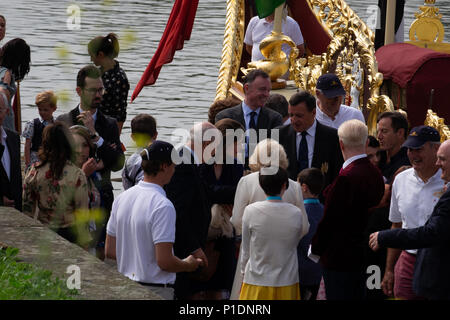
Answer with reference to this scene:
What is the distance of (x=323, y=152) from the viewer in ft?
22.8

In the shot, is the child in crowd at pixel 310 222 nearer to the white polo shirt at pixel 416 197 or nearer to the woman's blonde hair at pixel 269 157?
the woman's blonde hair at pixel 269 157

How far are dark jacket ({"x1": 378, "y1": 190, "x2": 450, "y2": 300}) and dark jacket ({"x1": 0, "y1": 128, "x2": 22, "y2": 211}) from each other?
2745mm

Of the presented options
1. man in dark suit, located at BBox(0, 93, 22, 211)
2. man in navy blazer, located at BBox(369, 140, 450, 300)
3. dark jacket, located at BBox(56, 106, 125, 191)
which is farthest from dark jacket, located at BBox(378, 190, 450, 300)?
man in dark suit, located at BBox(0, 93, 22, 211)

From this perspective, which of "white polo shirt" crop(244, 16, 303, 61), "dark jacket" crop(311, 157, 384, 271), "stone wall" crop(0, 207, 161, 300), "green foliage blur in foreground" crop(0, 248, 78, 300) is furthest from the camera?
"white polo shirt" crop(244, 16, 303, 61)

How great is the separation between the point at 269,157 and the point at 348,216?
620 millimetres

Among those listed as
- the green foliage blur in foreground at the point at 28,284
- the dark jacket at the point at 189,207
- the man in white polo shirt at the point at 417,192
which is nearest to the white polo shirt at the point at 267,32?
the dark jacket at the point at 189,207

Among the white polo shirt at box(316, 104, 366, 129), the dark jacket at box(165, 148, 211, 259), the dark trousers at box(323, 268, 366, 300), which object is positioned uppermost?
the white polo shirt at box(316, 104, 366, 129)

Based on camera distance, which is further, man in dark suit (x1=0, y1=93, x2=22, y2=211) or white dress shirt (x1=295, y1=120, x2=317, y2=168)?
white dress shirt (x1=295, y1=120, x2=317, y2=168)

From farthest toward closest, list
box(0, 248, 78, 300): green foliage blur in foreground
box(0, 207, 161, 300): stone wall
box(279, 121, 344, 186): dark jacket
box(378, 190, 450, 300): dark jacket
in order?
1. box(279, 121, 344, 186): dark jacket
2. box(378, 190, 450, 300): dark jacket
3. box(0, 207, 161, 300): stone wall
4. box(0, 248, 78, 300): green foliage blur in foreground

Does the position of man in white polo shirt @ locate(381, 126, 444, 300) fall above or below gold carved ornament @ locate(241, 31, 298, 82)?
below

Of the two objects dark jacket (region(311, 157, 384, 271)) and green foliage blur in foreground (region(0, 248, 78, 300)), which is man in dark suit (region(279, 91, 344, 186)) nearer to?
dark jacket (region(311, 157, 384, 271))

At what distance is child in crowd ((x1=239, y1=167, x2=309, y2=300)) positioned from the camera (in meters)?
5.68

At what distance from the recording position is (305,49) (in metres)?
12.1
